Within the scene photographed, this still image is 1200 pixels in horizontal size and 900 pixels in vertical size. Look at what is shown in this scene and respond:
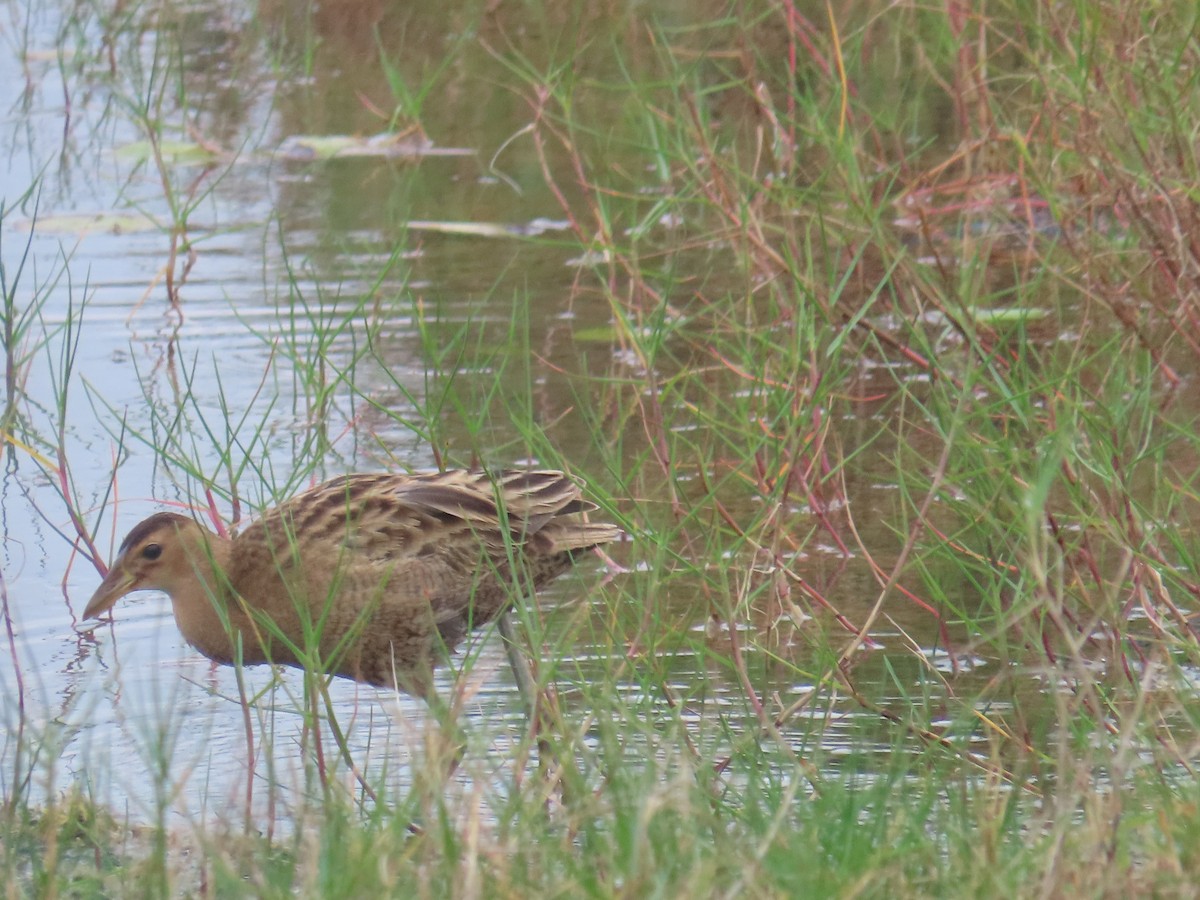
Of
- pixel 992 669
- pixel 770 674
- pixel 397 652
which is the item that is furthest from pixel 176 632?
pixel 992 669

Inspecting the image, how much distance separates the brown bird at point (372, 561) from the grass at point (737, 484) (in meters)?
0.13

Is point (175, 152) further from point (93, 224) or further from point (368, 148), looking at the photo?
point (93, 224)

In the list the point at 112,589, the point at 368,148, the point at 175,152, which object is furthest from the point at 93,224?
the point at 112,589

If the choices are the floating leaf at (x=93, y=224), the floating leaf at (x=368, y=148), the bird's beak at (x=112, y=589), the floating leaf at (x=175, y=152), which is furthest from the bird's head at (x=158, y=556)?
the floating leaf at (x=368, y=148)

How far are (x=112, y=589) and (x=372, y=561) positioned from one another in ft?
2.28

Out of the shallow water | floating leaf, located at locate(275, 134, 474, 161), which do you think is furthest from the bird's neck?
floating leaf, located at locate(275, 134, 474, 161)

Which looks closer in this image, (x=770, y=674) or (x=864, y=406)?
(x=770, y=674)

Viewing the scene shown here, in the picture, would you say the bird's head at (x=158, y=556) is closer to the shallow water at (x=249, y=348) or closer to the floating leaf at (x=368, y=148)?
the shallow water at (x=249, y=348)

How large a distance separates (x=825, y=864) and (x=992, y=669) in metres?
2.05

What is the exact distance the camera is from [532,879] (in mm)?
3557

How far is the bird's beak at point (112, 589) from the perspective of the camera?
5.29 m

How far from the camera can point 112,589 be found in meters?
5.30

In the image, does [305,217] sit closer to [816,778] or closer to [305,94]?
[305,94]

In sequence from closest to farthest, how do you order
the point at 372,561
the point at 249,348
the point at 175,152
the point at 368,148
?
1. the point at 372,561
2. the point at 249,348
3. the point at 175,152
4. the point at 368,148
